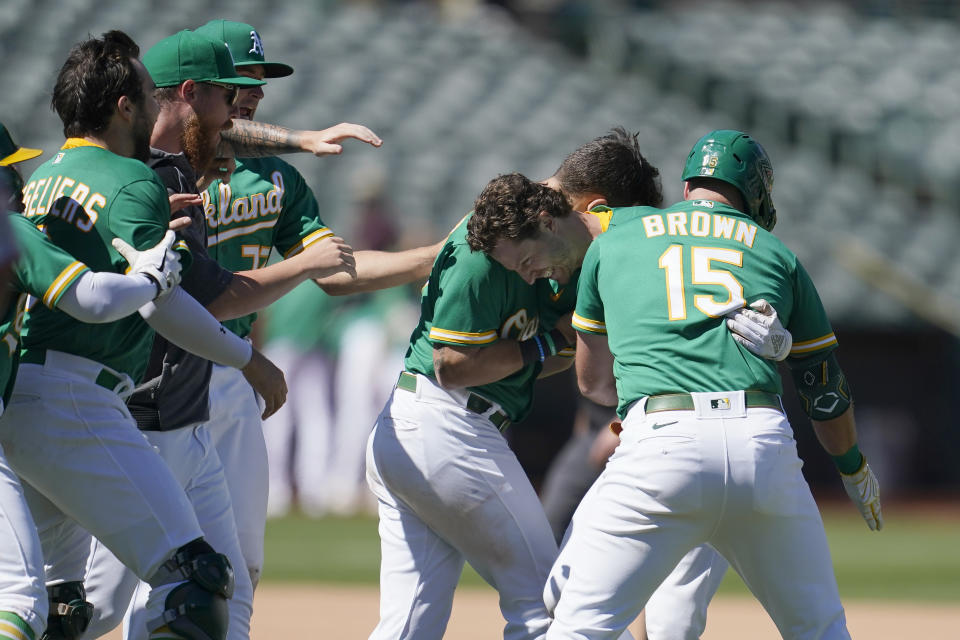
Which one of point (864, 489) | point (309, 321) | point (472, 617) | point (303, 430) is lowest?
point (303, 430)

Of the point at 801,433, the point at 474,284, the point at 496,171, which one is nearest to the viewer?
the point at 474,284

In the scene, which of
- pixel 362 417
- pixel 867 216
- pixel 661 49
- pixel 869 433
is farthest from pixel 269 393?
pixel 661 49

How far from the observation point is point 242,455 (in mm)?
4777

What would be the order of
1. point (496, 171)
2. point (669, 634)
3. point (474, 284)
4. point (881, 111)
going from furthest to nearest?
point (881, 111), point (496, 171), point (669, 634), point (474, 284)

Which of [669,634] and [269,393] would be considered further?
[669,634]

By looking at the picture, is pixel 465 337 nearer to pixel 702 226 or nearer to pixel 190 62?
pixel 702 226

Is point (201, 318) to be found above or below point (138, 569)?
above

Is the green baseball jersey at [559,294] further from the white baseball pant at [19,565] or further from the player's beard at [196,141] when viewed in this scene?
the white baseball pant at [19,565]

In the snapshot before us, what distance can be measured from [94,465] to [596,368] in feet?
4.98

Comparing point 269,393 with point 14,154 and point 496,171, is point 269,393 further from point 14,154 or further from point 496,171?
point 496,171

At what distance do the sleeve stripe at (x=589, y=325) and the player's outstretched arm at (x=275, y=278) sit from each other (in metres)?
0.80

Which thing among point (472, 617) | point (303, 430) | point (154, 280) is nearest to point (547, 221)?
point (154, 280)

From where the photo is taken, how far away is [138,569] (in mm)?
3670

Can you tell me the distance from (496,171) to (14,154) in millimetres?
11813
